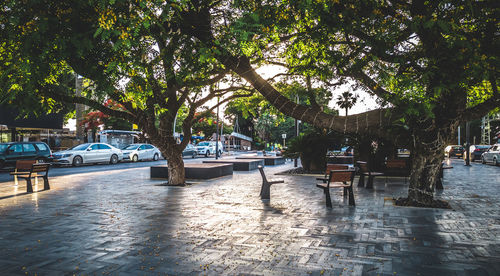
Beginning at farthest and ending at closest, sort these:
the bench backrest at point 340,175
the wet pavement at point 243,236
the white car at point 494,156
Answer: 1. the white car at point 494,156
2. the bench backrest at point 340,175
3. the wet pavement at point 243,236

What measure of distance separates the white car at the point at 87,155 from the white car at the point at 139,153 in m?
1.52

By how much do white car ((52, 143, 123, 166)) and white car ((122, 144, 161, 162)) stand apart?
4.97ft

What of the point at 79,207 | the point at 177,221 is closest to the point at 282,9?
the point at 177,221

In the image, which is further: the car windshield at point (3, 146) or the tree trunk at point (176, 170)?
the car windshield at point (3, 146)

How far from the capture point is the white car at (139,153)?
2895 centimetres

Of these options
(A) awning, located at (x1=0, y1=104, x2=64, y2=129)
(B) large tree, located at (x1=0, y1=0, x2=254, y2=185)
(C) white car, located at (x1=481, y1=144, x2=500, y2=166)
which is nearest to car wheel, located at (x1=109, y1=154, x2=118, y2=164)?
(A) awning, located at (x1=0, y1=104, x2=64, y2=129)

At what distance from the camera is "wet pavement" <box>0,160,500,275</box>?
14.2 feet

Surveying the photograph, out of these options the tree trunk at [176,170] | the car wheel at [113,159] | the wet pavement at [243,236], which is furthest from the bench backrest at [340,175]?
the car wheel at [113,159]

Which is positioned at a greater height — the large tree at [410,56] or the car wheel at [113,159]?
the large tree at [410,56]

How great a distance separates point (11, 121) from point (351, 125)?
24094mm

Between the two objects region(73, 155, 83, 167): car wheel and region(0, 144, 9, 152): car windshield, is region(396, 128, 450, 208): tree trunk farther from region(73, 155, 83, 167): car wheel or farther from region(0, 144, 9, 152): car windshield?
region(73, 155, 83, 167): car wheel

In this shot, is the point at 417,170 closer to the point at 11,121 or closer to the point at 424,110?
the point at 424,110

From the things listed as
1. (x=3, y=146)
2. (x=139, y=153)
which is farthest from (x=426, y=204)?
(x=139, y=153)

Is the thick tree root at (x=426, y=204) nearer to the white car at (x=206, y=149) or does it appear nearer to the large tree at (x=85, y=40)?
the large tree at (x=85, y=40)
